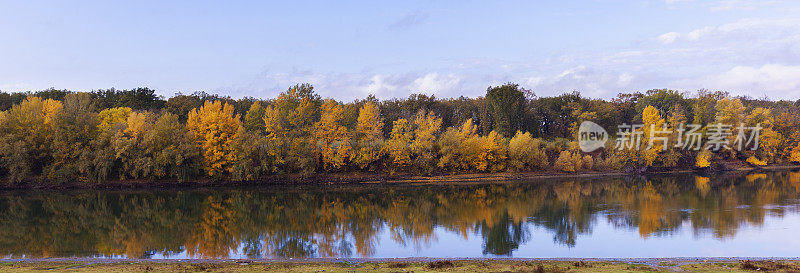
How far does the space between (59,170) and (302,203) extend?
28.2 m

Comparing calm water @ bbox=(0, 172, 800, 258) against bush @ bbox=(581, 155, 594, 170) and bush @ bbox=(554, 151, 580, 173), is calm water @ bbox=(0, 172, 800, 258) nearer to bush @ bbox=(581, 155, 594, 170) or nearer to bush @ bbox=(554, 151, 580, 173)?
bush @ bbox=(554, 151, 580, 173)

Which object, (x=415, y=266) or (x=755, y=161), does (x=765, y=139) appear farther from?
(x=415, y=266)

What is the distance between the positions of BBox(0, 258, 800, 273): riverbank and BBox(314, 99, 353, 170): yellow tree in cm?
4162

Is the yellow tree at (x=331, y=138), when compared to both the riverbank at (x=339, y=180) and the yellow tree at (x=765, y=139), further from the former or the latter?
the yellow tree at (x=765, y=139)

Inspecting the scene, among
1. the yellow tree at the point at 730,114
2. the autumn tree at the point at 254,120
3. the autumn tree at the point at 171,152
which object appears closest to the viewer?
the autumn tree at the point at 171,152

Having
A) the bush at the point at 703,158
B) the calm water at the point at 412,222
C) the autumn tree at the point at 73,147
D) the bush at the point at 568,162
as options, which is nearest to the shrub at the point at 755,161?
the bush at the point at 703,158

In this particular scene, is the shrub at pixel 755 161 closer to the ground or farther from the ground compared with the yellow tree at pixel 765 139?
closer to the ground

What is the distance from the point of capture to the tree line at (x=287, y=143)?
176 ft

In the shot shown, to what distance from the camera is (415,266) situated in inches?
629

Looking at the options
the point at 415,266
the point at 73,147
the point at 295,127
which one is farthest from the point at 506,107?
the point at 415,266

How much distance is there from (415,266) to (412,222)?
47.5ft

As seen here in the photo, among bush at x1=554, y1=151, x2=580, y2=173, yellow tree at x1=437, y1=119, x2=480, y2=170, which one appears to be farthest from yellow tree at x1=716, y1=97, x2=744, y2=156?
yellow tree at x1=437, y1=119, x2=480, y2=170

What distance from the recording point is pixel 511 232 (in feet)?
86.3

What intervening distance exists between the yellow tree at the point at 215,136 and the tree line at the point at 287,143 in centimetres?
11
